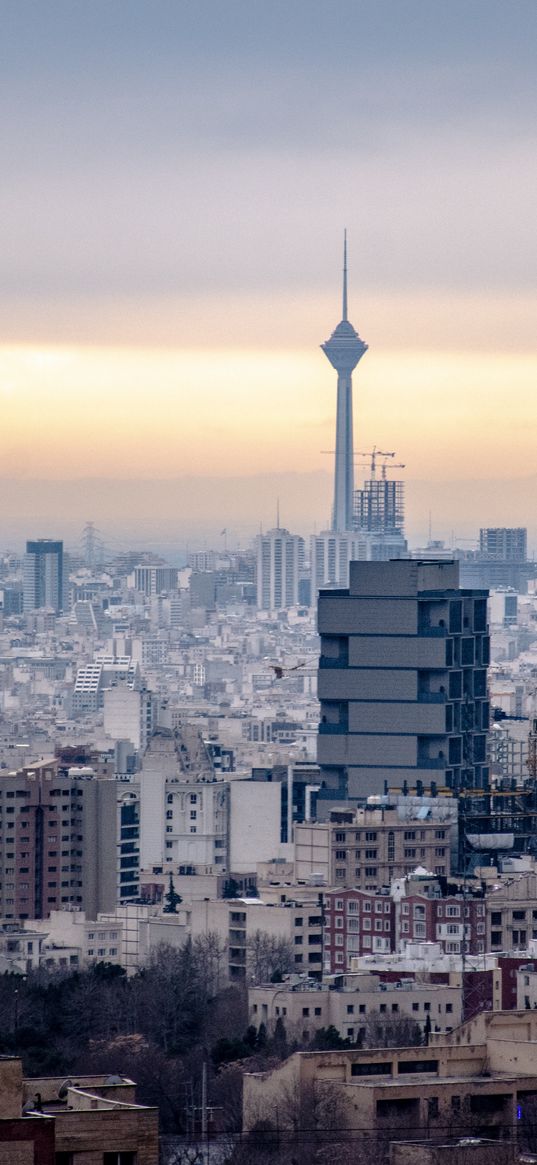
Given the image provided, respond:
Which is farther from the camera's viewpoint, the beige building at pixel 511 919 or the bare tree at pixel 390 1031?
the beige building at pixel 511 919

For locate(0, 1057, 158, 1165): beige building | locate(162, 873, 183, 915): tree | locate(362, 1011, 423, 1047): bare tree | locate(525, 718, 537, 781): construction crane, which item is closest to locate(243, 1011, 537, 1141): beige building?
locate(362, 1011, 423, 1047): bare tree

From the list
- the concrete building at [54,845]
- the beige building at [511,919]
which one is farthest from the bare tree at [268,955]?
the concrete building at [54,845]

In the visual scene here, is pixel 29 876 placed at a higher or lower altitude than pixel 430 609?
lower

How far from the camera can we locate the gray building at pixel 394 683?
100 metres

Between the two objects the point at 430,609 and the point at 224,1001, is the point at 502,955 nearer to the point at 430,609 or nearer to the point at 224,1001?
the point at 224,1001

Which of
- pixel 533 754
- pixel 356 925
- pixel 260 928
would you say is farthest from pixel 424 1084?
pixel 533 754

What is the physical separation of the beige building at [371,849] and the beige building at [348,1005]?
57.1 feet

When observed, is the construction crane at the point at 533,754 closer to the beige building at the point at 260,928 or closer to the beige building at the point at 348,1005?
the beige building at the point at 260,928

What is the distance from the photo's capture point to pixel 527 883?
69750 millimetres

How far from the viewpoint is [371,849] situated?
76.8 m

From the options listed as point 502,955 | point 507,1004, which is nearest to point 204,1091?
point 507,1004

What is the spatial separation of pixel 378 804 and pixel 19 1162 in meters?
60.7

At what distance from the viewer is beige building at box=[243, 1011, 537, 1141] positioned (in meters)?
41.3

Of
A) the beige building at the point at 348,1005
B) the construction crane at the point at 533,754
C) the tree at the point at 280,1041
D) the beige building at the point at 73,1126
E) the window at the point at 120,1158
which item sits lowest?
the tree at the point at 280,1041
